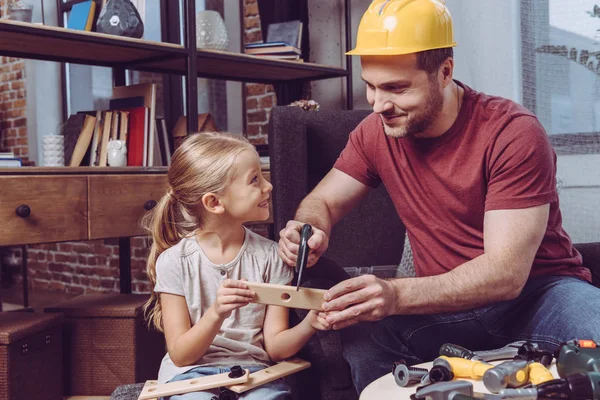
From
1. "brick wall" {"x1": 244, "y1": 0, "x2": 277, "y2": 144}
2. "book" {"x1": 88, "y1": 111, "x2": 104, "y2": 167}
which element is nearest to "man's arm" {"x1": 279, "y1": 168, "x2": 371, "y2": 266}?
"book" {"x1": 88, "y1": 111, "x2": 104, "y2": 167}

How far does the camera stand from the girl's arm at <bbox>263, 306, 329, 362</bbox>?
1.36 metres

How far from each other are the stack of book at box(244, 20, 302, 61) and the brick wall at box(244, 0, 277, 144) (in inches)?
22.8

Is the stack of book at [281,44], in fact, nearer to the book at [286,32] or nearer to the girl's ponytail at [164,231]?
the book at [286,32]

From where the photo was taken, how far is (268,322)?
1.47m

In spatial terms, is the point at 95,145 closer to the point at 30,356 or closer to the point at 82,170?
the point at 82,170

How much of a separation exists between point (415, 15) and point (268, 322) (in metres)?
0.76

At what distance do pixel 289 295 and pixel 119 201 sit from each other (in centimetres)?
121

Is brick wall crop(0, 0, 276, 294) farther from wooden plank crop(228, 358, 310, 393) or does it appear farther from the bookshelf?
wooden plank crop(228, 358, 310, 393)

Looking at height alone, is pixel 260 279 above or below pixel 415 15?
below

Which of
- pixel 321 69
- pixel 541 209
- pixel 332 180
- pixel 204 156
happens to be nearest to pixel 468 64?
pixel 321 69

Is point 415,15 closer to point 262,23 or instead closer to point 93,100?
point 262,23

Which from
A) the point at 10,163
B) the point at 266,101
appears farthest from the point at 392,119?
the point at 266,101

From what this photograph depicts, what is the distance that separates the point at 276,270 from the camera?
1501 millimetres

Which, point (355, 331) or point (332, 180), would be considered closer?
point (355, 331)
